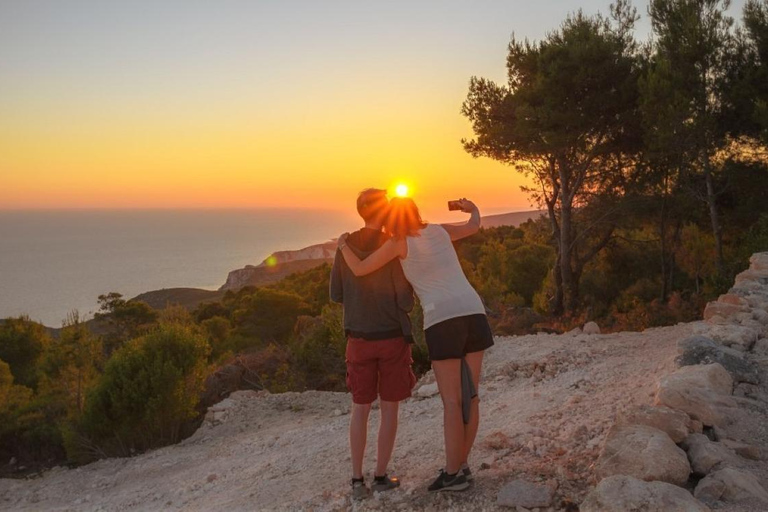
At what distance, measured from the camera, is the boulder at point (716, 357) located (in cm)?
468

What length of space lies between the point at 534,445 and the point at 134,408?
6.45 metres

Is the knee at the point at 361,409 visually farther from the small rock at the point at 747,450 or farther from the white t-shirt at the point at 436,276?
the small rock at the point at 747,450

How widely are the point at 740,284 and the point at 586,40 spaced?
8.79 m

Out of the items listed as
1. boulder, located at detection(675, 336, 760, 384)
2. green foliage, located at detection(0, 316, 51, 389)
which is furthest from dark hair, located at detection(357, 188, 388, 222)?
green foliage, located at detection(0, 316, 51, 389)

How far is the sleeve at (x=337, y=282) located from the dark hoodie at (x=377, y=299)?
0.44 ft

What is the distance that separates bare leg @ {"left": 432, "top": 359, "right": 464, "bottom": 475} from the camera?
357 centimetres

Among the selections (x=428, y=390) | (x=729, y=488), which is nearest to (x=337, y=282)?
(x=729, y=488)

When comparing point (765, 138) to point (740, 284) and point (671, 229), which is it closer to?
point (671, 229)

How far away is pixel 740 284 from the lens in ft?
27.6

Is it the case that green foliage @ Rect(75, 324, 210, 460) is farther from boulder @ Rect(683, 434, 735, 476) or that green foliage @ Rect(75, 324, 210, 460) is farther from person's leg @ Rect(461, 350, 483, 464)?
boulder @ Rect(683, 434, 735, 476)

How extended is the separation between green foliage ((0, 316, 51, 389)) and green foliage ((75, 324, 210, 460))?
1909 centimetres

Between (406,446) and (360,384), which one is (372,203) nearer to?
(360,384)

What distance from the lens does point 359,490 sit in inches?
157

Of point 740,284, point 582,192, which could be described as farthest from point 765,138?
point 740,284
